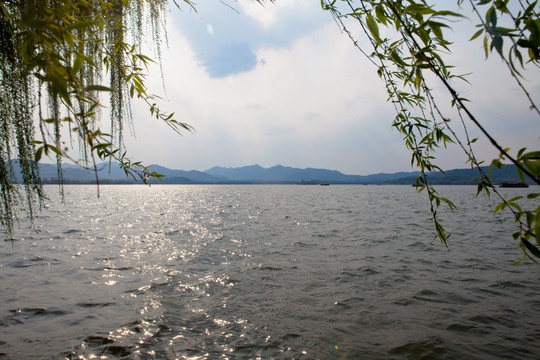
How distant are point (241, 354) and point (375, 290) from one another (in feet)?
15.1

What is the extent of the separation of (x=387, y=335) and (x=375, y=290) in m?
2.44

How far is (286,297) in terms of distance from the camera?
7625mm

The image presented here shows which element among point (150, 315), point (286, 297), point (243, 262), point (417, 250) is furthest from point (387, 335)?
point (417, 250)

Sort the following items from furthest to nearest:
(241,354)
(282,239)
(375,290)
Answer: (282,239) → (375,290) → (241,354)

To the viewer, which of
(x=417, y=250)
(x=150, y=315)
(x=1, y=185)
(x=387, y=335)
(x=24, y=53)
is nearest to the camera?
(x=24, y=53)

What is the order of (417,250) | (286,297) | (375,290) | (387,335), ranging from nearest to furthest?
(387,335) → (286,297) → (375,290) → (417,250)

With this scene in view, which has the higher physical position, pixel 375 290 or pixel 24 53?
pixel 24 53

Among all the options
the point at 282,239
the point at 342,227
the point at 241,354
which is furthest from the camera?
the point at 342,227

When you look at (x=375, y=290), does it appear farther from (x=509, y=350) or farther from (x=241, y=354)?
(x=241, y=354)

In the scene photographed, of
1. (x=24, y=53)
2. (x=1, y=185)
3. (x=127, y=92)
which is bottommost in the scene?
(x=1, y=185)

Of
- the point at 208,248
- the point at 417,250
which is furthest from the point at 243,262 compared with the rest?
the point at 417,250

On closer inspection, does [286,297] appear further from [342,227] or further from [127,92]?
[342,227]

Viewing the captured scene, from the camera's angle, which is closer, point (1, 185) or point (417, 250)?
point (1, 185)

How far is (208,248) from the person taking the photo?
13.5m
